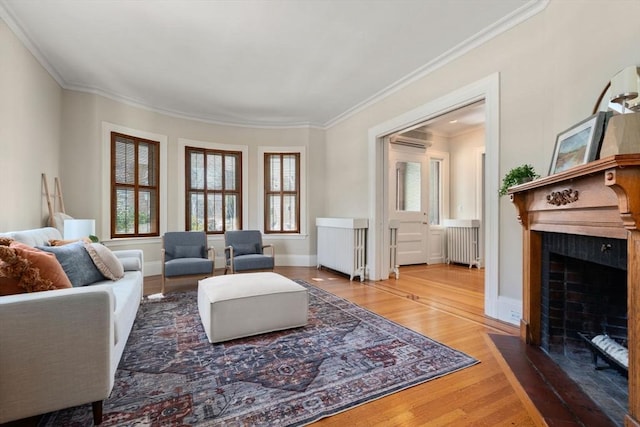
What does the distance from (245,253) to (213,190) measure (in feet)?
5.27

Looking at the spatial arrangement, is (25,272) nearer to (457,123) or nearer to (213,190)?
(213,190)

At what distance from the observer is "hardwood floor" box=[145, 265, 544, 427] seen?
150 centimetres

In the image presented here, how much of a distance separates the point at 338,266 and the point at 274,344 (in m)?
2.73

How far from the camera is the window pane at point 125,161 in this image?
4.66 m

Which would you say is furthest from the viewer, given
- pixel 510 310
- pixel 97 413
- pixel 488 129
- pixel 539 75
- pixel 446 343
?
pixel 488 129

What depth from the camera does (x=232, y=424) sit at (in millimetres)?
1435

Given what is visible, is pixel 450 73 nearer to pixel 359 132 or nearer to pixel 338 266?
pixel 359 132

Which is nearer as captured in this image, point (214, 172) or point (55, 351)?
point (55, 351)

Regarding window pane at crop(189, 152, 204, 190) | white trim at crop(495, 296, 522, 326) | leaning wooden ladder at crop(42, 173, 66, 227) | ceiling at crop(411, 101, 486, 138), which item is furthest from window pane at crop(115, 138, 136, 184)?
white trim at crop(495, 296, 522, 326)

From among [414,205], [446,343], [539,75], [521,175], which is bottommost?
[446,343]

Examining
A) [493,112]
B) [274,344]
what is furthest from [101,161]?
[493,112]

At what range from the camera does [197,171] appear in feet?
18.4

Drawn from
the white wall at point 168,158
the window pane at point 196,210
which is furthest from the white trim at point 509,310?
the window pane at point 196,210

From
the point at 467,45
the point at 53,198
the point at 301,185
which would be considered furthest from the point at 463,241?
the point at 53,198
